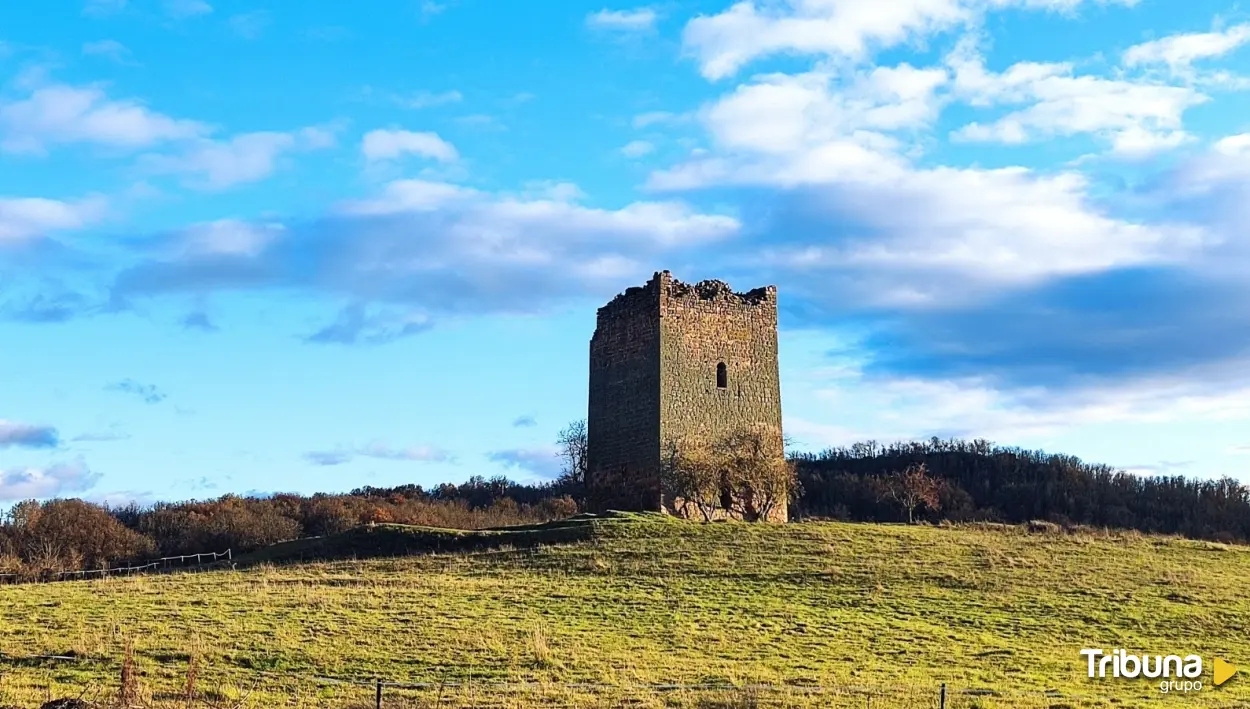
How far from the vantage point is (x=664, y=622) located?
A: 2358cm

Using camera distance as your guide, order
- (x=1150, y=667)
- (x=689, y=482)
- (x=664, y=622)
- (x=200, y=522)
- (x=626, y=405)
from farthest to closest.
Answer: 1. (x=200, y=522)
2. (x=626, y=405)
3. (x=689, y=482)
4. (x=664, y=622)
5. (x=1150, y=667)

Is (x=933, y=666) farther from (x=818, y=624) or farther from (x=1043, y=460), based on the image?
(x=1043, y=460)

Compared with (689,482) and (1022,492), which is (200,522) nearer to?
(689,482)

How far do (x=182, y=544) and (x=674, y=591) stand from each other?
35988 mm

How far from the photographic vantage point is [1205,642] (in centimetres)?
2341

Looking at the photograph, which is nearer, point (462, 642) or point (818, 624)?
point (462, 642)

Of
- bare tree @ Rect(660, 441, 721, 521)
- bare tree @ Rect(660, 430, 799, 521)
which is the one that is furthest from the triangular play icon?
bare tree @ Rect(660, 430, 799, 521)

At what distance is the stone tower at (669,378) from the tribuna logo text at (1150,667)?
1923 centimetres

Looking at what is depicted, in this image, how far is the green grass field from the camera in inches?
705

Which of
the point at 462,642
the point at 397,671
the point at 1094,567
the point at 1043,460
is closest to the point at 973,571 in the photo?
the point at 1094,567

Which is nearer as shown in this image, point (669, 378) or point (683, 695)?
point (683, 695)

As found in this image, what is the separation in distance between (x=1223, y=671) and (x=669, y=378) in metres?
22.1

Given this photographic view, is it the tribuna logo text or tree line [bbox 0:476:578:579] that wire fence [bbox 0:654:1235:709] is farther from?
tree line [bbox 0:476:578:579]

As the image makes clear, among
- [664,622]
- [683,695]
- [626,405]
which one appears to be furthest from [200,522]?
[683,695]
